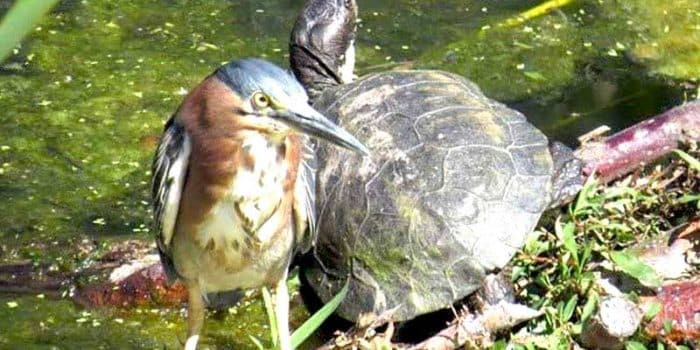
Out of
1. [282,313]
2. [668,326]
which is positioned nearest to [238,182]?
[282,313]

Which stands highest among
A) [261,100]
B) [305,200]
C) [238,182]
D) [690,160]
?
[261,100]

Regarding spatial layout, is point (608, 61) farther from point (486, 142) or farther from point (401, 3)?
point (486, 142)

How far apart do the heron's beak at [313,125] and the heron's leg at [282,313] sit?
1059mm

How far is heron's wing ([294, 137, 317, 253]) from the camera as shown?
3.39 metres

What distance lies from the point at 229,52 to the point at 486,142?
2.90m

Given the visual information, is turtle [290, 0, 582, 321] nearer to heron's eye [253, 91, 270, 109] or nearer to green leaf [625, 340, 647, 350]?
green leaf [625, 340, 647, 350]

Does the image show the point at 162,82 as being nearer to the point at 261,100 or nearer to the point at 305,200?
the point at 305,200

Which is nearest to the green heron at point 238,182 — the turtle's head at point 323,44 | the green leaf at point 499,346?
the green leaf at point 499,346

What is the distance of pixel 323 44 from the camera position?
219 inches

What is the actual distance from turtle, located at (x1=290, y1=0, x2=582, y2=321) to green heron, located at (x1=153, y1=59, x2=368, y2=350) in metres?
0.31

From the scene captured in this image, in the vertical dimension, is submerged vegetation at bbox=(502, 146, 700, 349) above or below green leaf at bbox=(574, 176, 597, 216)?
below

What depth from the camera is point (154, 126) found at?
19.2ft

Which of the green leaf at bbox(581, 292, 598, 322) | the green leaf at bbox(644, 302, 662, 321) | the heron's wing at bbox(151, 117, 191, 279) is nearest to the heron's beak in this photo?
the heron's wing at bbox(151, 117, 191, 279)

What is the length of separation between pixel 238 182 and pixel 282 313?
0.82m
